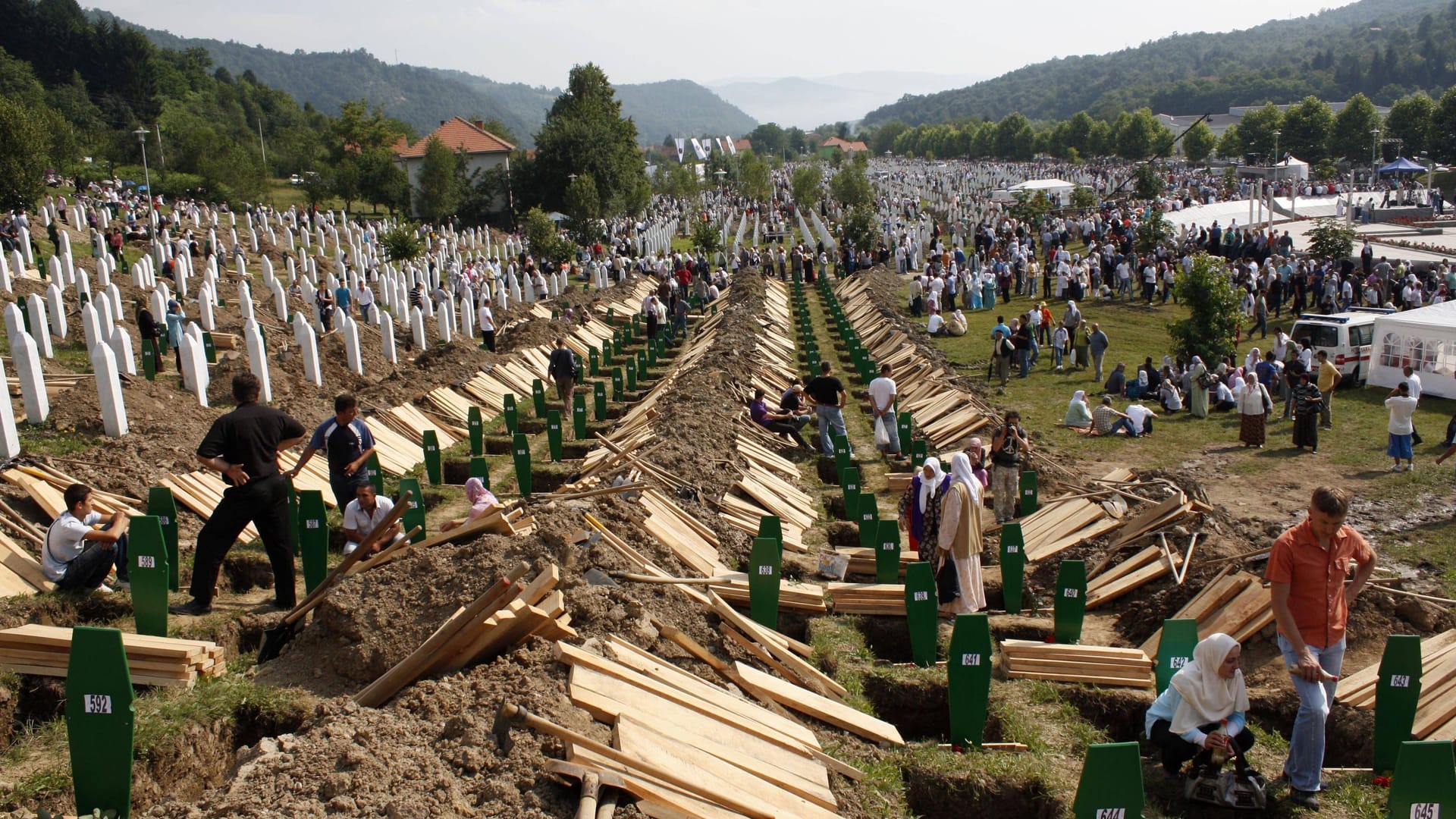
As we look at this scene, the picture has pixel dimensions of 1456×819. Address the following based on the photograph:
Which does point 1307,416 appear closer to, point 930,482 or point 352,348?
point 930,482

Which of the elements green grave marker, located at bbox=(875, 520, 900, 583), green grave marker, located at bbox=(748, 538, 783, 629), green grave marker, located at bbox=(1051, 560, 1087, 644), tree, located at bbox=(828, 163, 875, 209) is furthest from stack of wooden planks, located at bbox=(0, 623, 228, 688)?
tree, located at bbox=(828, 163, 875, 209)

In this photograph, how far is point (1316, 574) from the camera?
22.1ft

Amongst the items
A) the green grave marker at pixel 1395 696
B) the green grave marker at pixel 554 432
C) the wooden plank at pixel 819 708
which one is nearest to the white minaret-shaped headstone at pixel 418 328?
the green grave marker at pixel 554 432

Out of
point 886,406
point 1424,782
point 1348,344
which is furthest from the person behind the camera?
point 1348,344

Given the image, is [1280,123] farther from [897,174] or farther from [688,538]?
[688,538]

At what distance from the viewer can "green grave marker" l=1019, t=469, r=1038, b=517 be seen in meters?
13.7

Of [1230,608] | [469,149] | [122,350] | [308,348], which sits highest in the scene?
[469,149]

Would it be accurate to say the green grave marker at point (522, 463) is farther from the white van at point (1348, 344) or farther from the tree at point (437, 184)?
the tree at point (437, 184)

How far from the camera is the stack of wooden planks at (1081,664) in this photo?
28.7 ft

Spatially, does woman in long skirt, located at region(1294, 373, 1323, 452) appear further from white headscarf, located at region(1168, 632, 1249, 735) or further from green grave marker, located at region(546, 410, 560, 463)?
white headscarf, located at region(1168, 632, 1249, 735)

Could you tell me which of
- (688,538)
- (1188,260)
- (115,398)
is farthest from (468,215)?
(688,538)

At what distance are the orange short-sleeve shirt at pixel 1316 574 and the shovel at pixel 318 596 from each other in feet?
20.6

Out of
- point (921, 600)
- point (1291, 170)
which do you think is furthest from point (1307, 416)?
point (1291, 170)

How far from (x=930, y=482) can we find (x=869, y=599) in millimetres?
1473
